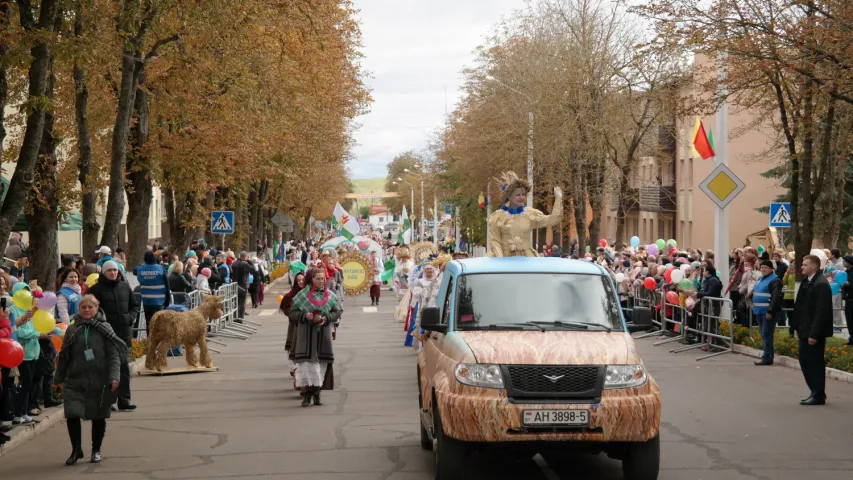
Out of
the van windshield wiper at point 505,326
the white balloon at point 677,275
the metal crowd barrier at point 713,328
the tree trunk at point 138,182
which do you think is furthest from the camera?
the tree trunk at point 138,182

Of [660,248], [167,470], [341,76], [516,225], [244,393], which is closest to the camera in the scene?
[167,470]

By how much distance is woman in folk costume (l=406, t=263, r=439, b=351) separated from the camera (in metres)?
20.3

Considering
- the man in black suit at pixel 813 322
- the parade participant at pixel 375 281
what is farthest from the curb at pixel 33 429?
the parade participant at pixel 375 281

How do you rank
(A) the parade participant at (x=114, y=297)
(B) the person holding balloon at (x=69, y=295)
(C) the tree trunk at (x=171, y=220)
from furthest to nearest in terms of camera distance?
(C) the tree trunk at (x=171, y=220) → (A) the parade participant at (x=114, y=297) → (B) the person holding balloon at (x=69, y=295)

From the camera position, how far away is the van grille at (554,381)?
29.5 feet

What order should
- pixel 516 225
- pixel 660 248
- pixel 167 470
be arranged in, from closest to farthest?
pixel 167 470
pixel 516 225
pixel 660 248

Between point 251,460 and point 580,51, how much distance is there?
31.2 meters

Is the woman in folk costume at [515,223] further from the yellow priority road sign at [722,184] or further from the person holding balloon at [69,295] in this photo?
the yellow priority road sign at [722,184]

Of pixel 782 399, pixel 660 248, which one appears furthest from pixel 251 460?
pixel 660 248

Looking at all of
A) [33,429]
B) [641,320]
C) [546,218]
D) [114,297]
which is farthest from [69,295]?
[641,320]

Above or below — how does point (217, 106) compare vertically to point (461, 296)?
above

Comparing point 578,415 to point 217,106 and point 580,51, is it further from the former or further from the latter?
point 580,51

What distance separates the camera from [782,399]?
14.8 metres

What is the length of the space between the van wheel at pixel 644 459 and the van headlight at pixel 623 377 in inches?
17.1
